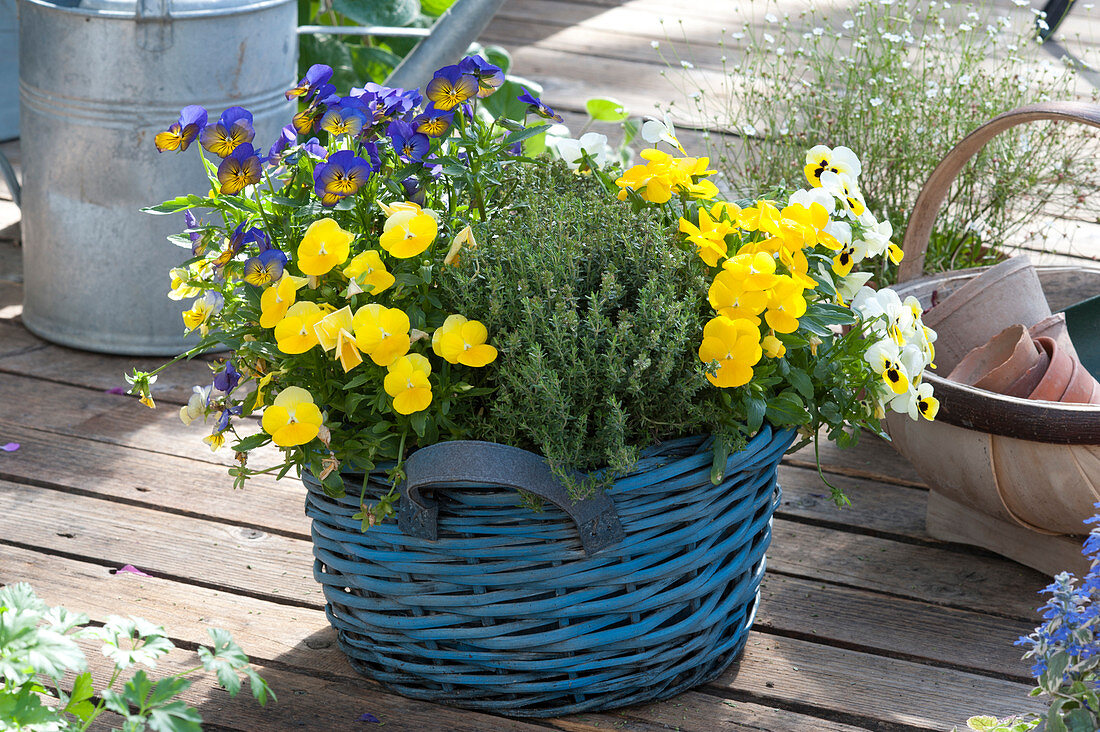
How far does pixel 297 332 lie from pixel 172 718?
0.31 meters

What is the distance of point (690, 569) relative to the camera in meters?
1.10

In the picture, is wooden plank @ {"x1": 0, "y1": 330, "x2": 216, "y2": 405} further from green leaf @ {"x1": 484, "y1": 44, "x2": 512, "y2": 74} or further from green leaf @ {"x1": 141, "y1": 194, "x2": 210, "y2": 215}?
green leaf @ {"x1": 484, "y1": 44, "x2": 512, "y2": 74}

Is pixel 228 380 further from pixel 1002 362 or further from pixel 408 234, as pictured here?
pixel 1002 362

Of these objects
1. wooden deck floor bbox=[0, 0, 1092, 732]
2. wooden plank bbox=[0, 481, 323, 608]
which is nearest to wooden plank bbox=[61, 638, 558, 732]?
wooden deck floor bbox=[0, 0, 1092, 732]

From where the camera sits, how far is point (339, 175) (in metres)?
1.02

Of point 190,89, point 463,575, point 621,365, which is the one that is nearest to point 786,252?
point 621,365

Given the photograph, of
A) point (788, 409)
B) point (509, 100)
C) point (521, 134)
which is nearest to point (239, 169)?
point (521, 134)

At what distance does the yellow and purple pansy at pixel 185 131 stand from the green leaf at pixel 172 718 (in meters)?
0.49

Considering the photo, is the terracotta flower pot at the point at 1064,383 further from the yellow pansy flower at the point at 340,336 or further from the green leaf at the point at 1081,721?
the yellow pansy flower at the point at 340,336

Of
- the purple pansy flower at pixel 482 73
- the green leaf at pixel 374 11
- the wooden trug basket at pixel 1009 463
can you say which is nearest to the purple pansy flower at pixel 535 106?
the purple pansy flower at pixel 482 73

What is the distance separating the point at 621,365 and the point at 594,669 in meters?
0.33

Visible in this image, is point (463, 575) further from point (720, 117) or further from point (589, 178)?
point (720, 117)

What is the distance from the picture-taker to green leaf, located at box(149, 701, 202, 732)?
2.66 ft

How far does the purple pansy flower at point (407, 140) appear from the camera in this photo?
3.46ft
